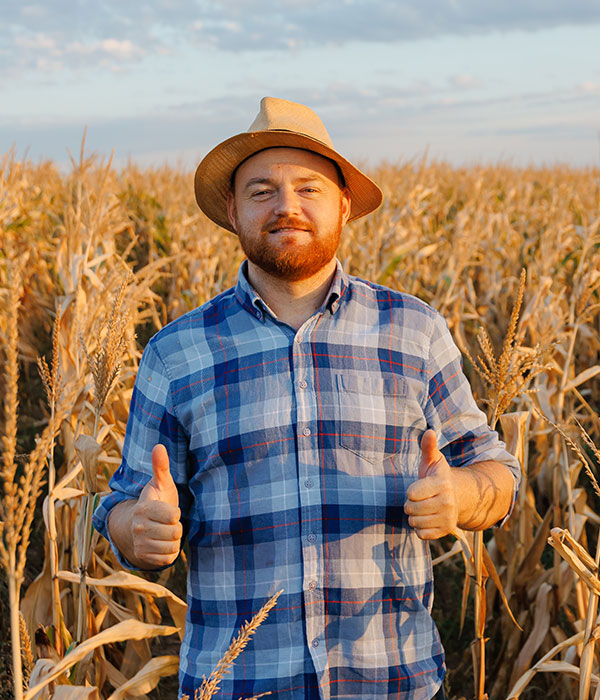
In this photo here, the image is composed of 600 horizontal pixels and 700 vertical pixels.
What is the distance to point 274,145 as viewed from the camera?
205 cm

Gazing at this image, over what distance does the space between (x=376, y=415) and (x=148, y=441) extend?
60cm

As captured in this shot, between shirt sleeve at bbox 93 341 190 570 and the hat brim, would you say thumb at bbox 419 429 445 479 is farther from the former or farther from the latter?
the hat brim

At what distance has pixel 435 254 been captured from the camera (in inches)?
282

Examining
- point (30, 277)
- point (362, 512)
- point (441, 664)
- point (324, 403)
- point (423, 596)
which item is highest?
point (30, 277)

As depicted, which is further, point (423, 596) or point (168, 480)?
point (423, 596)

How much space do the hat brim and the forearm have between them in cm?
90

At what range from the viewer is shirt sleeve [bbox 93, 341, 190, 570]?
1926mm

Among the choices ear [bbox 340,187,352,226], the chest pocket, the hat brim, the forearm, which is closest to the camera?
the forearm

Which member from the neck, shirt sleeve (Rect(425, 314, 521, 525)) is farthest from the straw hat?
shirt sleeve (Rect(425, 314, 521, 525))

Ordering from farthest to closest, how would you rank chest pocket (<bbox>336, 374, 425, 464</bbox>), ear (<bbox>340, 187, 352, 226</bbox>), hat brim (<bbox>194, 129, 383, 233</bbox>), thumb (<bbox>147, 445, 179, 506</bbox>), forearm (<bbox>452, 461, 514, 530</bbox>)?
ear (<bbox>340, 187, 352, 226</bbox>), hat brim (<bbox>194, 129, 383, 233</bbox>), chest pocket (<bbox>336, 374, 425, 464</bbox>), forearm (<bbox>452, 461, 514, 530</bbox>), thumb (<bbox>147, 445, 179, 506</bbox>)

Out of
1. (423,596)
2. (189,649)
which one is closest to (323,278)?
(423,596)

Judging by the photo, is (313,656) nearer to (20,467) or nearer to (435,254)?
(20,467)

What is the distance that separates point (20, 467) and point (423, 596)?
2508 millimetres

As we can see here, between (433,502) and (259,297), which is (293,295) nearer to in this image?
(259,297)
